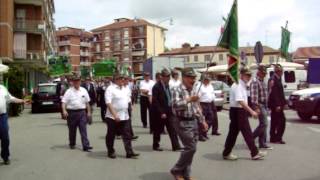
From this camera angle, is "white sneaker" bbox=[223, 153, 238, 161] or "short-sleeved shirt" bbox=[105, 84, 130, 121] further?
"short-sleeved shirt" bbox=[105, 84, 130, 121]

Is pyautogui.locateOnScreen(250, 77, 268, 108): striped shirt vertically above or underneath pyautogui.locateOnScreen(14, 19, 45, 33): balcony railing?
underneath

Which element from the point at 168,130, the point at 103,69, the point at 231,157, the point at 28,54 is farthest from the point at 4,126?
the point at 28,54

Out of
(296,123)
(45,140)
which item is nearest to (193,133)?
(45,140)

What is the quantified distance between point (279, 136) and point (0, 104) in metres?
6.49

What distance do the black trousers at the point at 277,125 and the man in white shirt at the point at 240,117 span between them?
2.53 metres

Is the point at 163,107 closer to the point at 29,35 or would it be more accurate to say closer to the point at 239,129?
the point at 239,129

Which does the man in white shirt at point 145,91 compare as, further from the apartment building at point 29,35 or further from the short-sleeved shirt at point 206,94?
the apartment building at point 29,35

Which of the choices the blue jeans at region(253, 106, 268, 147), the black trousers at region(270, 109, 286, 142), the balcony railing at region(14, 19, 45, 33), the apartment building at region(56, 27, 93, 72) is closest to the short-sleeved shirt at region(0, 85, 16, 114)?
the blue jeans at region(253, 106, 268, 147)

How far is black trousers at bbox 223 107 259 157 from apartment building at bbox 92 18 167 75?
11144 cm

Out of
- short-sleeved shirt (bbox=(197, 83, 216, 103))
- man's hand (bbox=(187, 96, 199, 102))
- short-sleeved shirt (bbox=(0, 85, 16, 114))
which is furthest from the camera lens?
short-sleeved shirt (bbox=(197, 83, 216, 103))

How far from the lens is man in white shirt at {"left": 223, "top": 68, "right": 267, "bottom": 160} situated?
32.4 ft

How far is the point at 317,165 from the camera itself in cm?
968

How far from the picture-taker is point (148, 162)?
10109mm

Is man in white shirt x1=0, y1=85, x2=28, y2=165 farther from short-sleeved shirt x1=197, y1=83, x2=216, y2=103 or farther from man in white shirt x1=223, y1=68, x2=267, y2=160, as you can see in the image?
short-sleeved shirt x1=197, y1=83, x2=216, y2=103
